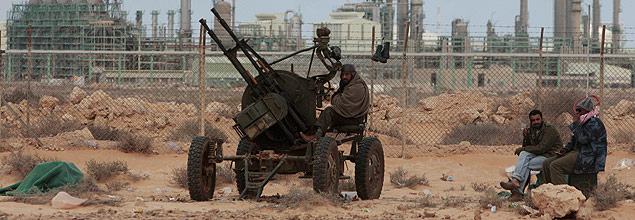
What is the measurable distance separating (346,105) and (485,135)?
945 cm

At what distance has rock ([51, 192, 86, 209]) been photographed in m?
8.63

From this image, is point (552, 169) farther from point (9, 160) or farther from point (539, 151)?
point (9, 160)

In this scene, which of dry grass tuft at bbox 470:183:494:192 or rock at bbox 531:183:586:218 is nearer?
rock at bbox 531:183:586:218

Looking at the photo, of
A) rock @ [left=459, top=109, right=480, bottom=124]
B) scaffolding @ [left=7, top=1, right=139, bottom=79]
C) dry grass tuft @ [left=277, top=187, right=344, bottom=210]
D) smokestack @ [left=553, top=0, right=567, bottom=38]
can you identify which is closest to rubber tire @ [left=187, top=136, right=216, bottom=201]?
dry grass tuft @ [left=277, top=187, right=344, bottom=210]

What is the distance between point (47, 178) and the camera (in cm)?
1020

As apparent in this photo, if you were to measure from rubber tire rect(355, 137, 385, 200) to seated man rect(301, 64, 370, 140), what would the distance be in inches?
14.7

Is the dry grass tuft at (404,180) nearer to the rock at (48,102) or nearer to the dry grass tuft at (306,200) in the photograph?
the dry grass tuft at (306,200)

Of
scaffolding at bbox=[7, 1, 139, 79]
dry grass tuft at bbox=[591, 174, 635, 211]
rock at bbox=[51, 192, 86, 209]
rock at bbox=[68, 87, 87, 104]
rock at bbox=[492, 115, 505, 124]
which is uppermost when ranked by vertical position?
scaffolding at bbox=[7, 1, 139, 79]

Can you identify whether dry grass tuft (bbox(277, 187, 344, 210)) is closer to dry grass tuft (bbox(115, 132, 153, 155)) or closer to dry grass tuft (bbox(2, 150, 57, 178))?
dry grass tuft (bbox(2, 150, 57, 178))

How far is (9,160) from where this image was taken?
12.6 meters

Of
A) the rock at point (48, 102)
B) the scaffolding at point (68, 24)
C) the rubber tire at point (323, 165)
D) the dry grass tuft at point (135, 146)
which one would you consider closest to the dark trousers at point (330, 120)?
the rubber tire at point (323, 165)

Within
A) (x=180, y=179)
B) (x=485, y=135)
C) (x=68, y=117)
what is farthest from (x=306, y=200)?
(x=68, y=117)

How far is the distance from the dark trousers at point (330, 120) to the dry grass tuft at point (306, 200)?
1038 mm

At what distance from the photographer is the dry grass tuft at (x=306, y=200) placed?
842 cm
